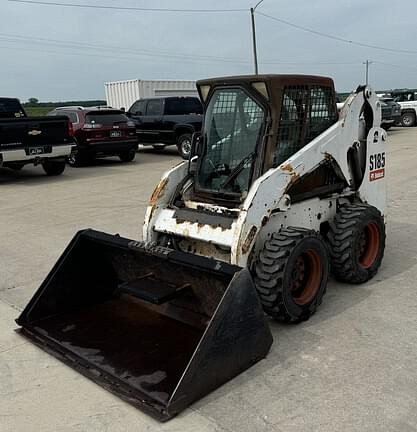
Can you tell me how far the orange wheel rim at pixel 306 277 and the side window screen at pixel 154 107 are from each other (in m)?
12.9

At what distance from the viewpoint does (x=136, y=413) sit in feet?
9.99

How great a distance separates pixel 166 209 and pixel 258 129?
1.12m

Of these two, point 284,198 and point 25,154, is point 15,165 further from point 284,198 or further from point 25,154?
point 284,198

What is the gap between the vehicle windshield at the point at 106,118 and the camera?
46.7 ft

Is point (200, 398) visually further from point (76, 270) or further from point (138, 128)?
point (138, 128)

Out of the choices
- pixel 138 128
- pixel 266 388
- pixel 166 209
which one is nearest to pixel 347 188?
pixel 166 209

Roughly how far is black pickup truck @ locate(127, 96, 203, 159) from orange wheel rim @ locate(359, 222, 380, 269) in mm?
10863

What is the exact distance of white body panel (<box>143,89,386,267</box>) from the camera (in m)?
3.91

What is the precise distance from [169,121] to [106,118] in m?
2.32

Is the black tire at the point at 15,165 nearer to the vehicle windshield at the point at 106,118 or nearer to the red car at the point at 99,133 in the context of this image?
the red car at the point at 99,133

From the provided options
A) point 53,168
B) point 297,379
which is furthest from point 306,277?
point 53,168

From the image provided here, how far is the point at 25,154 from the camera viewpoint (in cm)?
1178

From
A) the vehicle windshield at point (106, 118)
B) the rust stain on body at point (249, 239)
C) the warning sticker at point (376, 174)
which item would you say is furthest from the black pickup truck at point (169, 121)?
the rust stain on body at point (249, 239)

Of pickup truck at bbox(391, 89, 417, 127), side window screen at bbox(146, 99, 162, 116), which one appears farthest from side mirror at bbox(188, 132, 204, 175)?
pickup truck at bbox(391, 89, 417, 127)
